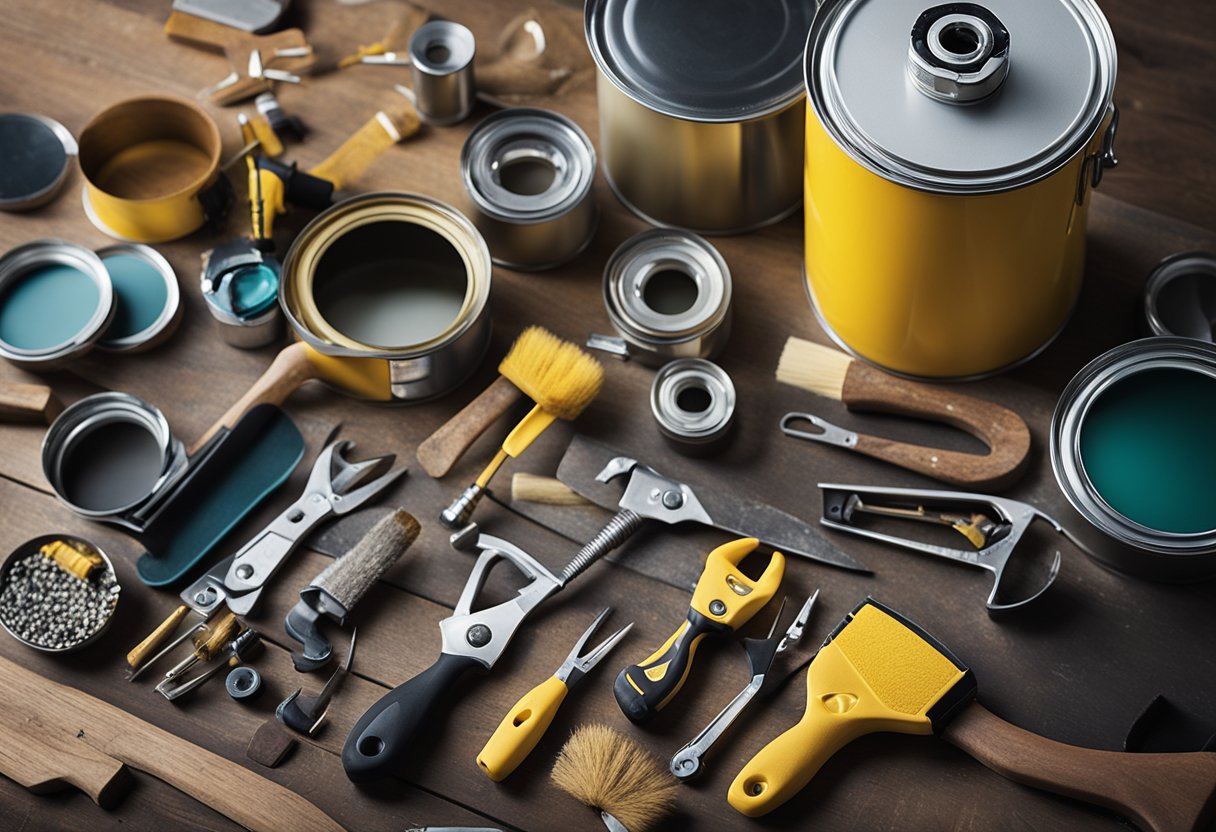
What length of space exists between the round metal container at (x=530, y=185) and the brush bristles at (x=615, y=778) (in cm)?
70

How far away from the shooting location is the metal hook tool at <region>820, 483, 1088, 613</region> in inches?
60.3

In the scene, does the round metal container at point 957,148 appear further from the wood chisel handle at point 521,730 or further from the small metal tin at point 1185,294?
the wood chisel handle at point 521,730

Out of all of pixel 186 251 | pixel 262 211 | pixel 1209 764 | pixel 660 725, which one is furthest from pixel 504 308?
pixel 1209 764

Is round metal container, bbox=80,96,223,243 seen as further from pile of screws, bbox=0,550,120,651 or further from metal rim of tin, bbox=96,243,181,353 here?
pile of screws, bbox=0,550,120,651

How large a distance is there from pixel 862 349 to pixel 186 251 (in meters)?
1.00

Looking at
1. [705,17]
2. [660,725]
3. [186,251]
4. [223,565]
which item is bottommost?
[660,725]

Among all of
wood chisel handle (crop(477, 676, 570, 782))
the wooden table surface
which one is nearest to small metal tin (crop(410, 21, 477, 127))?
the wooden table surface

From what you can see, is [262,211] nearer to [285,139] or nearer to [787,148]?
[285,139]

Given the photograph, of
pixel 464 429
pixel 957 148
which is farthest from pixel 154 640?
pixel 957 148

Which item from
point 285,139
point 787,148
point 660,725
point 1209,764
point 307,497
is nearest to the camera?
point 1209,764

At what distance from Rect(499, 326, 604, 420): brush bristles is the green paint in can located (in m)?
0.64

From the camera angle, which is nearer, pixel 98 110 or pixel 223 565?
pixel 223 565

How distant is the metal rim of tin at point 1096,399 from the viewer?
145cm

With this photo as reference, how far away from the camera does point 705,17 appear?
170cm
